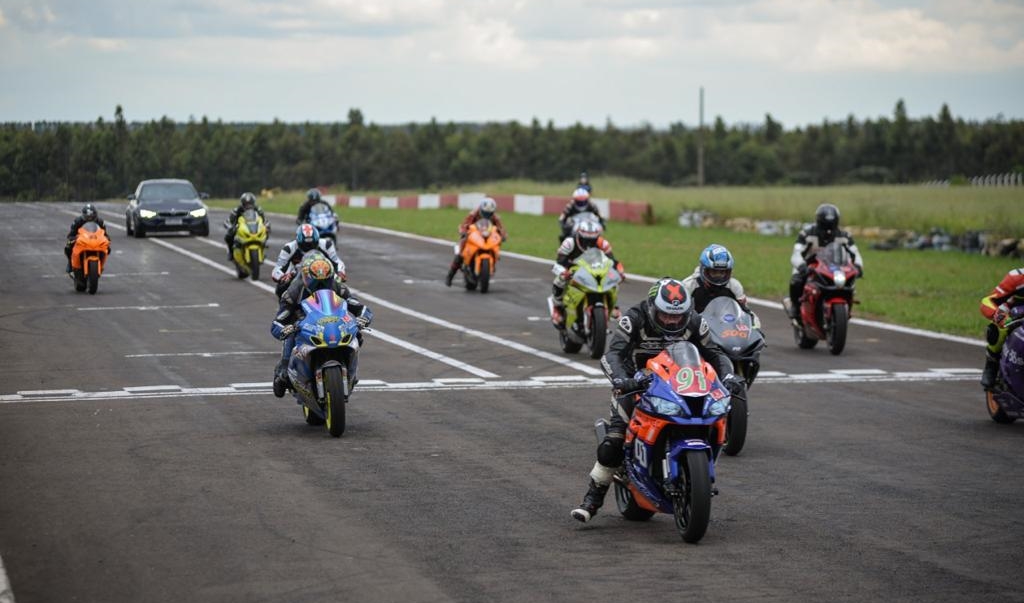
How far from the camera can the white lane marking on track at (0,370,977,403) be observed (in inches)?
631

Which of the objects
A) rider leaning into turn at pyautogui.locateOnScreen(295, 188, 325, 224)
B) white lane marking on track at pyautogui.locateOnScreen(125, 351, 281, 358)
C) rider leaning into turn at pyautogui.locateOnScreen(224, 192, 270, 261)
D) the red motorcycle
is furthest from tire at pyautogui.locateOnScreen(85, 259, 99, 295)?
the red motorcycle

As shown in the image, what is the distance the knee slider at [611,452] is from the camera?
32.1 feet

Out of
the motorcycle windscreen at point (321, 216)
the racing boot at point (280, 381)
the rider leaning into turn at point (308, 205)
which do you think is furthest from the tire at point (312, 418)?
the rider leaning into turn at point (308, 205)

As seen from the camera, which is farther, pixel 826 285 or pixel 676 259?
pixel 676 259

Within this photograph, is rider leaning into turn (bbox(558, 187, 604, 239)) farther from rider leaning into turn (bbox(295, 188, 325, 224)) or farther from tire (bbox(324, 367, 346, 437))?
tire (bbox(324, 367, 346, 437))

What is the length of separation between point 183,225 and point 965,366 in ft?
96.4

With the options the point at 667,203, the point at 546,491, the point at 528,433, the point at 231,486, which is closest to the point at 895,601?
the point at 546,491

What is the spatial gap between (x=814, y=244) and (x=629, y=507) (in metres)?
10.7

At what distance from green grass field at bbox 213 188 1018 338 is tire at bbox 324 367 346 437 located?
11.6 metres

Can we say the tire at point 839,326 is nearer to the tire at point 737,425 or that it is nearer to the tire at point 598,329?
the tire at point 598,329

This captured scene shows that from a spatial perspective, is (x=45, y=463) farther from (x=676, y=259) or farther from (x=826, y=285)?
(x=676, y=259)

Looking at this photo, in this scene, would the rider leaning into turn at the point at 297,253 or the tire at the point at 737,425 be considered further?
the rider leaning into turn at the point at 297,253

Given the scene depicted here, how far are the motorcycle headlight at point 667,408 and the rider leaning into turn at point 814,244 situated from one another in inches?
422

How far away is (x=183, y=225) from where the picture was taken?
44.3 m
